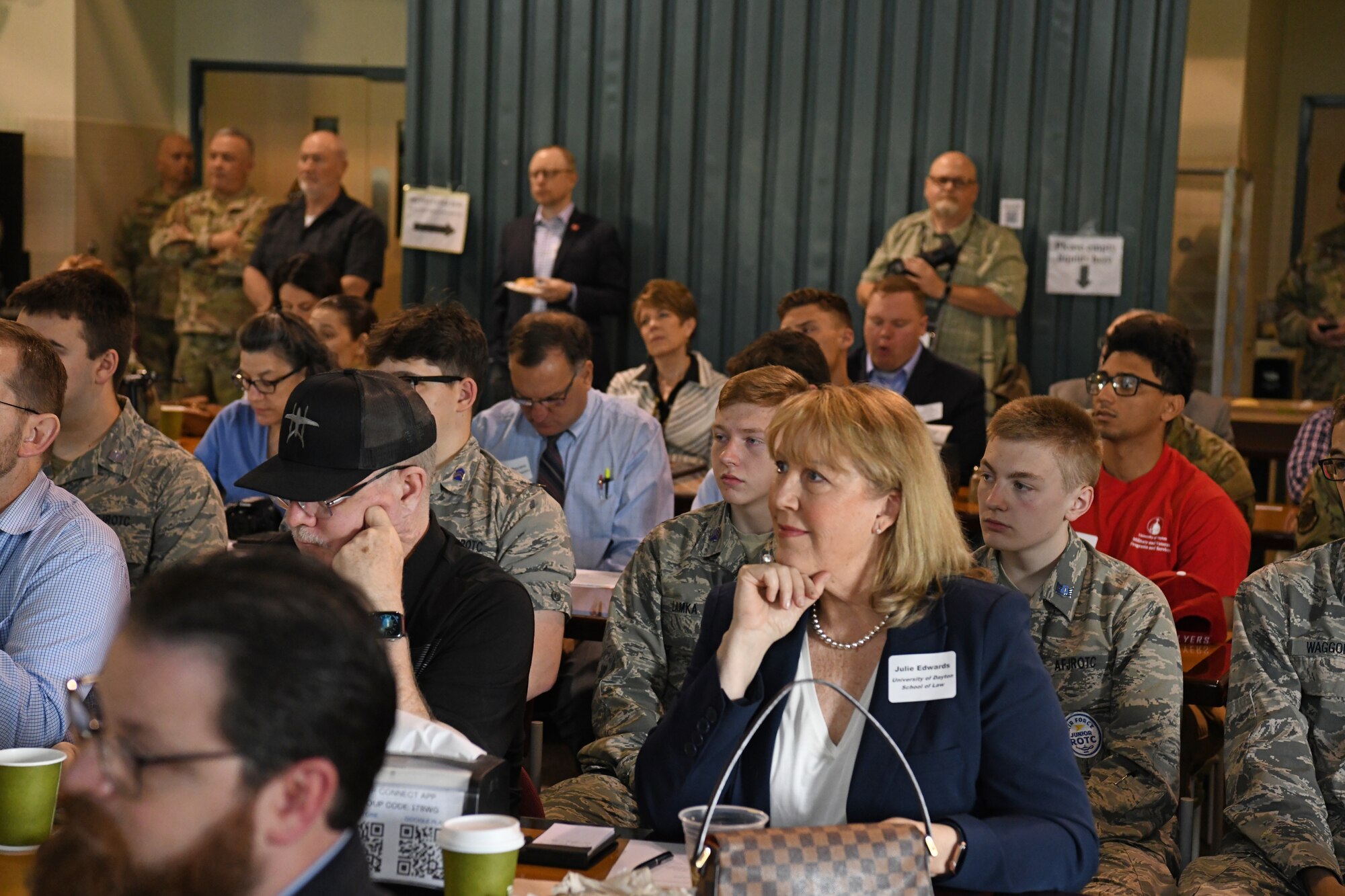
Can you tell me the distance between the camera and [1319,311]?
8.43m

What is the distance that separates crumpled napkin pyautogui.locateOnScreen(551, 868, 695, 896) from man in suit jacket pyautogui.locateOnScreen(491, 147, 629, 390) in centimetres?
589

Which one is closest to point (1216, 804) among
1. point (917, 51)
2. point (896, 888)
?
point (896, 888)

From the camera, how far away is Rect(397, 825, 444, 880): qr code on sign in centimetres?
167

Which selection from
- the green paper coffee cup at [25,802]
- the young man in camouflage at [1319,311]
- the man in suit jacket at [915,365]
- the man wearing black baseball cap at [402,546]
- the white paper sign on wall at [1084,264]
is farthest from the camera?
the young man in camouflage at [1319,311]

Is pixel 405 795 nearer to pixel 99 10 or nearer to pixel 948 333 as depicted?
pixel 948 333

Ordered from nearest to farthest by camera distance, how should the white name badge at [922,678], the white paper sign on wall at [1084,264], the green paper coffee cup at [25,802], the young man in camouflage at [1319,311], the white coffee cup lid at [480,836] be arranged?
the white coffee cup lid at [480,836], the green paper coffee cup at [25,802], the white name badge at [922,678], the white paper sign on wall at [1084,264], the young man in camouflage at [1319,311]

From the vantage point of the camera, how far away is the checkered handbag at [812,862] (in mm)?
1563

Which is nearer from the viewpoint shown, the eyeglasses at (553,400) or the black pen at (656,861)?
the black pen at (656,861)

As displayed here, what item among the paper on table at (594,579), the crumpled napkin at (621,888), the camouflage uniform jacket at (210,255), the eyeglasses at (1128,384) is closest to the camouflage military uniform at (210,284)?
the camouflage uniform jacket at (210,255)

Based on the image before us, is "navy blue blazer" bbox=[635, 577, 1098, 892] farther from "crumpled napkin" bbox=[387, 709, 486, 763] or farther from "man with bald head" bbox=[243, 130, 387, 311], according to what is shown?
"man with bald head" bbox=[243, 130, 387, 311]

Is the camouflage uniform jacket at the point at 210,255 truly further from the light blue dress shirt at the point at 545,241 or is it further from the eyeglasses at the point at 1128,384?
the eyeglasses at the point at 1128,384

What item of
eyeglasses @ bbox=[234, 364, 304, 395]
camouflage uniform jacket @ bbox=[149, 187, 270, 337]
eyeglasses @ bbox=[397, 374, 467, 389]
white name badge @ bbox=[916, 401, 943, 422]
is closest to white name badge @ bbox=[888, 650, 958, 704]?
eyeglasses @ bbox=[397, 374, 467, 389]

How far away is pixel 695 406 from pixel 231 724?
5056mm

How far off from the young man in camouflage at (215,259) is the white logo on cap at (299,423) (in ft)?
22.2
